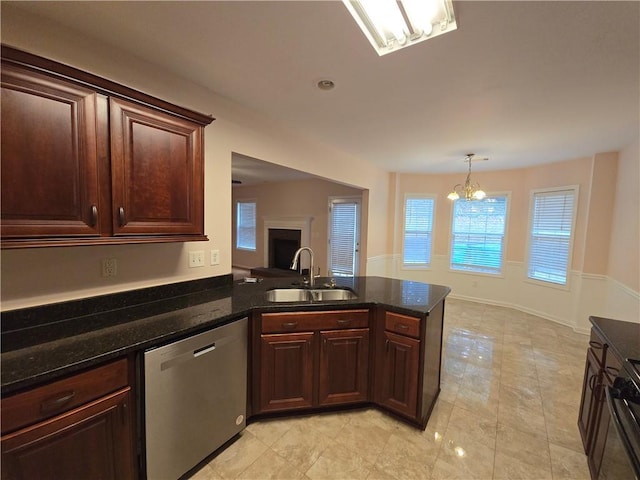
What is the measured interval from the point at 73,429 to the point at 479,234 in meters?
5.80

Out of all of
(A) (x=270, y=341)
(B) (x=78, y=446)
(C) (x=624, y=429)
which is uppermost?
(C) (x=624, y=429)

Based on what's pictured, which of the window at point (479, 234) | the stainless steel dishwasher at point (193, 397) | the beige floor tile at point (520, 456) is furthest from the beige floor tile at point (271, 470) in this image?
the window at point (479, 234)

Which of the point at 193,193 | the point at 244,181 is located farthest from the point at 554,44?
the point at 244,181

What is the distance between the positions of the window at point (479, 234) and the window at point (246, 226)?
460 centimetres

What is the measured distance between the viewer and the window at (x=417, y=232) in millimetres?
5473

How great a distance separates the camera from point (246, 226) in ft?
23.0

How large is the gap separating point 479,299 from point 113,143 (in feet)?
19.1

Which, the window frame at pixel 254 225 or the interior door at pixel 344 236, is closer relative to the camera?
the interior door at pixel 344 236

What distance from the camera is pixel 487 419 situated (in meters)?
2.05

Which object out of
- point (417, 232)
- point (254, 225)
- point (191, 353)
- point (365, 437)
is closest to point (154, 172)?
point (191, 353)

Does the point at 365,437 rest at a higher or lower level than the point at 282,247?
lower

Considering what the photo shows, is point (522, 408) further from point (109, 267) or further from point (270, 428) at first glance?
point (109, 267)

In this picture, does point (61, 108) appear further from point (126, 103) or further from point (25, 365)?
point (25, 365)

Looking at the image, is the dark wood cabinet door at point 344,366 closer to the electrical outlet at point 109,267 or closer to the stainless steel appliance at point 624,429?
the stainless steel appliance at point 624,429
